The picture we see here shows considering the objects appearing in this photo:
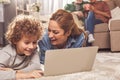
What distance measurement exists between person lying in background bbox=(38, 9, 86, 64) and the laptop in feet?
1.01

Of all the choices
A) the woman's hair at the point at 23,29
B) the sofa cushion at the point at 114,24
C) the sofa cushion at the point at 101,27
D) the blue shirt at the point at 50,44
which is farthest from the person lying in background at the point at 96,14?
the woman's hair at the point at 23,29

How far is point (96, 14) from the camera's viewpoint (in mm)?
3111

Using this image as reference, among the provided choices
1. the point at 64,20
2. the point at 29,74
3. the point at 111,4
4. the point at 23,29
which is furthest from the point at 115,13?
the point at 29,74

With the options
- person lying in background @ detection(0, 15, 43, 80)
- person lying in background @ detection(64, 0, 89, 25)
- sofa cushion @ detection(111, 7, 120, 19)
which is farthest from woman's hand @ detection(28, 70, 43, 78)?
sofa cushion @ detection(111, 7, 120, 19)

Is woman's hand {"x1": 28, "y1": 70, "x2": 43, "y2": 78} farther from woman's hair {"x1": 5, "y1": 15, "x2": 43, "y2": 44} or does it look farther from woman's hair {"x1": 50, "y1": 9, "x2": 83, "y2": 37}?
woman's hair {"x1": 50, "y1": 9, "x2": 83, "y2": 37}

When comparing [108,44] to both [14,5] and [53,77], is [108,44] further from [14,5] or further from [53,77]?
[53,77]

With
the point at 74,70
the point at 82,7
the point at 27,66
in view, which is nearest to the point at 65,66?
the point at 74,70

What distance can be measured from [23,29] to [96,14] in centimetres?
173

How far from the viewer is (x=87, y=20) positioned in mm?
3043

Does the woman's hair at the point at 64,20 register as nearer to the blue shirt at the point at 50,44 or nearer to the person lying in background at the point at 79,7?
the blue shirt at the point at 50,44

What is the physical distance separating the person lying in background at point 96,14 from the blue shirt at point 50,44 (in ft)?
3.83

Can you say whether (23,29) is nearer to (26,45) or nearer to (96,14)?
(26,45)

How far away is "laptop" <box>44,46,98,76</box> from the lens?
1355 mm

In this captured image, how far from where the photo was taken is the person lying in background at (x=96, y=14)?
3029 mm
